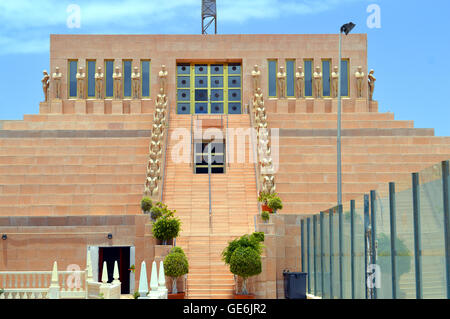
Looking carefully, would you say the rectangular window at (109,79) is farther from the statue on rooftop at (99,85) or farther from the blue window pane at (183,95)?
the blue window pane at (183,95)

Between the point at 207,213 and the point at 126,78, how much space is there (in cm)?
2226

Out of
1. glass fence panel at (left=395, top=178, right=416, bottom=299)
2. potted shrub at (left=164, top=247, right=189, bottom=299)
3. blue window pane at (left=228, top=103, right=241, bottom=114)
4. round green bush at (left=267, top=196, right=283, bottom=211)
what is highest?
blue window pane at (left=228, top=103, right=241, bottom=114)

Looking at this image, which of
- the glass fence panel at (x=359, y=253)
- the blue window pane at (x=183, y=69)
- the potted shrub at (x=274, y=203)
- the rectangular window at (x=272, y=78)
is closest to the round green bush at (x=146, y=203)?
the potted shrub at (x=274, y=203)

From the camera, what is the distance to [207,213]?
107 ft

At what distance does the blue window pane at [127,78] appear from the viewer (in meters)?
52.0

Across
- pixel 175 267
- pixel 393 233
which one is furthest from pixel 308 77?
pixel 393 233

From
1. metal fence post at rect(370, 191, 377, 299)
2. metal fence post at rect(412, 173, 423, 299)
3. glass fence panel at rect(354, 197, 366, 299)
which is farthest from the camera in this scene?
glass fence panel at rect(354, 197, 366, 299)

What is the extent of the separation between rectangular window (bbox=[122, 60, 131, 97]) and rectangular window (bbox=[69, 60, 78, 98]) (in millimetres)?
3548

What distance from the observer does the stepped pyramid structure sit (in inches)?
1183

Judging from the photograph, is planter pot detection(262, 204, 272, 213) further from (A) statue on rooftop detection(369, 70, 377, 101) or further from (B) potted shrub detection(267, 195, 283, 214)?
(A) statue on rooftop detection(369, 70, 377, 101)

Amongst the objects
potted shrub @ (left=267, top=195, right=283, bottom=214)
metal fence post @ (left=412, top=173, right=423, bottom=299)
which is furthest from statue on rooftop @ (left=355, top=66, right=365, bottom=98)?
metal fence post @ (left=412, top=173, right=423, bottom=299)
